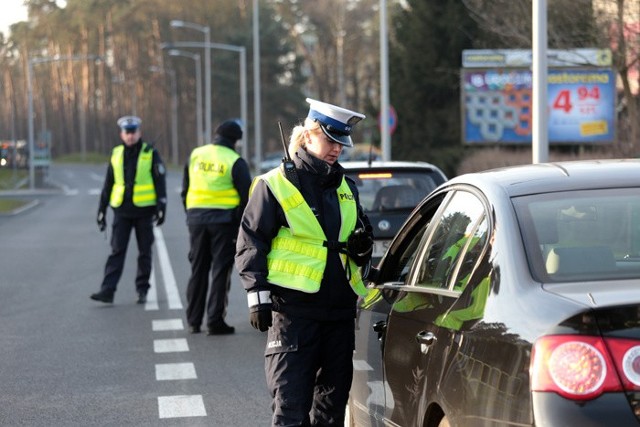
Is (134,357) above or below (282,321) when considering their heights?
below

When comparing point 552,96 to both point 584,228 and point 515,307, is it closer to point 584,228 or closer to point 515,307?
point 584,228

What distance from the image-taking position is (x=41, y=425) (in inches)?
293

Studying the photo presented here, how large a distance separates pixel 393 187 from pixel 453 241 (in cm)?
583

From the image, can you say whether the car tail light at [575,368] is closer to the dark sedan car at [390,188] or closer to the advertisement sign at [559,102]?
the dark sedan car at [390,188]

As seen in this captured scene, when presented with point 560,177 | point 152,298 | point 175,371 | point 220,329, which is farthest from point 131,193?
point 560,177

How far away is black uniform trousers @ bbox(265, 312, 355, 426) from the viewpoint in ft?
17.9

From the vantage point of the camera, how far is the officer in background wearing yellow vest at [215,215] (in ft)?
36.1

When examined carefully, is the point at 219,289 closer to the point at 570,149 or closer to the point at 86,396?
the point at 86,396

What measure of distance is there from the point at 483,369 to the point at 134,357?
6243 mm

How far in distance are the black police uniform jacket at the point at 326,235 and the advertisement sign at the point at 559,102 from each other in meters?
29.7

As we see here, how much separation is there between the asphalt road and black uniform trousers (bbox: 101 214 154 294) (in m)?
0.27

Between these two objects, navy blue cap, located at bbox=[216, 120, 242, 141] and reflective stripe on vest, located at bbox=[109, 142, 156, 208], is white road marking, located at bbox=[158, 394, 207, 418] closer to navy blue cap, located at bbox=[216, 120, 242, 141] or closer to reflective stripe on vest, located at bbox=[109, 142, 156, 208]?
navy blue cap, located at bbox=[216, 120, 242, 141]

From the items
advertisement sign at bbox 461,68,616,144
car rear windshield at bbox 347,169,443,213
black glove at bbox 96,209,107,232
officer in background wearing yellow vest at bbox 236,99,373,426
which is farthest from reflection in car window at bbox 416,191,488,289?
advertisement sign at bbox 461,68,616,144

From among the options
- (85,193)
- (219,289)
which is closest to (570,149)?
(85,193)
